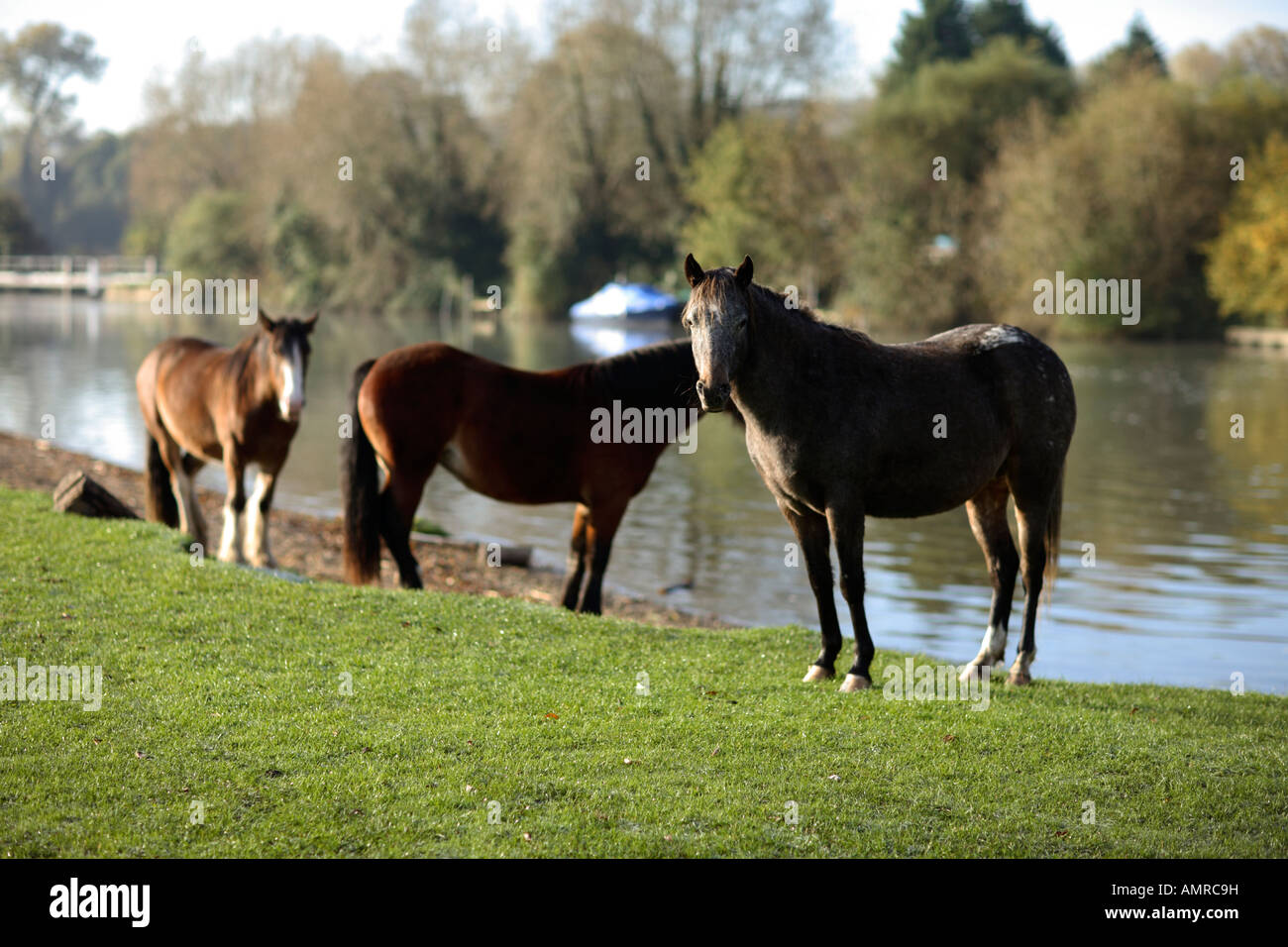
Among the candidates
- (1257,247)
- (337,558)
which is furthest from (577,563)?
(1257,247)

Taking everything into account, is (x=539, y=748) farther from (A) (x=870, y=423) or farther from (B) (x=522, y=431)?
(B) (x=522, y=431)

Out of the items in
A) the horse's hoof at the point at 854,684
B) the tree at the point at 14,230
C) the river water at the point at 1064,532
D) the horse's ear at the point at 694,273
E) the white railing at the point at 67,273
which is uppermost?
the tree at the point at 14,230

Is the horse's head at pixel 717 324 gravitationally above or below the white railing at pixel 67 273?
below

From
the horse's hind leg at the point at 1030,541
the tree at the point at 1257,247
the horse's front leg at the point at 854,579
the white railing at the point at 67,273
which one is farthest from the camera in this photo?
the white railing at the point at 67,273

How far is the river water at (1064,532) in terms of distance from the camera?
11.3 m

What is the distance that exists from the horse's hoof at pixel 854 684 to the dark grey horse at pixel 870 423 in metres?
0.01

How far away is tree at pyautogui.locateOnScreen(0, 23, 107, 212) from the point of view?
3713 inches

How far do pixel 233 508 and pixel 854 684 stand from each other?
6110 millimetres

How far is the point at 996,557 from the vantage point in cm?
769

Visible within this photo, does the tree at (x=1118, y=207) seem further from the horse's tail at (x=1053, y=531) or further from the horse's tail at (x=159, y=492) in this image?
the horse's tail at (x=1053, y=531)

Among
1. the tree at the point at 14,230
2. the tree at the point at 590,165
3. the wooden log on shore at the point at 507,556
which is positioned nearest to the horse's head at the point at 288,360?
the wooden log on shore at the point at 507,556

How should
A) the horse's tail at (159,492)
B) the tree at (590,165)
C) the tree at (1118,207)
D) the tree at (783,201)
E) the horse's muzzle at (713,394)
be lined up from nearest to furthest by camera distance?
the horse's muzzle at (713,394), the horse's tail at (159,492), the tree at (1118,207), the tree at (783,201), the tree at (590,165)

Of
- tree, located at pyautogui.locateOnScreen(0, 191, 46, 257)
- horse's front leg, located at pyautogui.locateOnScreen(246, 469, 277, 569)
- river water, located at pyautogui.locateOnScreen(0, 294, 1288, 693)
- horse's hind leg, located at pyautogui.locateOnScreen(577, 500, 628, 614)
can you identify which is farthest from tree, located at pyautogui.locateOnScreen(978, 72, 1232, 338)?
tree, located at pyautogui.locateOnScreen(0, 191, 46, 257)
